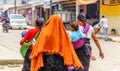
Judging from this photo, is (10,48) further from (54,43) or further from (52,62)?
(54,43)

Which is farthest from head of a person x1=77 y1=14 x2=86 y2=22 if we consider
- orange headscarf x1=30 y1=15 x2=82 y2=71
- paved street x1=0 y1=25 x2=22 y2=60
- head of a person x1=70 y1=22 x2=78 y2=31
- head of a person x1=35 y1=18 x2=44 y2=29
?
paved street x1=0 y1=25 x2=22 y2=60

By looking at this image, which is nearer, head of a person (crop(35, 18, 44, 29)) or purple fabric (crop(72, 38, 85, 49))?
head of a person (crop(35, 18, 44, 29))

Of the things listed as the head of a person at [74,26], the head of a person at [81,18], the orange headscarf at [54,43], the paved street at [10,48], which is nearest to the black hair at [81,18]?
the head of a person at [81,18]

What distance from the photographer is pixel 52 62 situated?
20.4ft

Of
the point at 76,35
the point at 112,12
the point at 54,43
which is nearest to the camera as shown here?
the point at 54,43

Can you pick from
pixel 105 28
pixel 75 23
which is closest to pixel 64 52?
pixel 75 23

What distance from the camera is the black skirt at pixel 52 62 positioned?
245 inches

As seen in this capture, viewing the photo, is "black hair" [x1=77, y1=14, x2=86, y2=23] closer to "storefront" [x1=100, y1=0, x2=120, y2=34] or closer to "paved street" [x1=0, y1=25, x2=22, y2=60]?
"paved street" [x1=0, y1=25, x2=22, y2=60]

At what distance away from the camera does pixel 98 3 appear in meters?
36.4

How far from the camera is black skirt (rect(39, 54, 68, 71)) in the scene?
6.23 meters

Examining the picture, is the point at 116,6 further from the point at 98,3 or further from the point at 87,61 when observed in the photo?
the point at 87,61

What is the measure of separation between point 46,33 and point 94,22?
29697 mm

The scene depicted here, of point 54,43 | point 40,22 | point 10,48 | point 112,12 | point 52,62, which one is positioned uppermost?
point 40,22

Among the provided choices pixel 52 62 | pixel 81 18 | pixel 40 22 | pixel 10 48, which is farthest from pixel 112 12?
pixel 52 62
